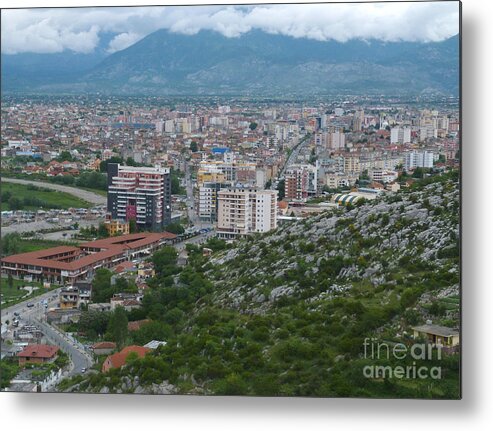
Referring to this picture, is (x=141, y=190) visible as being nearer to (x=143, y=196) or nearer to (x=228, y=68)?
(x=143, y=196)

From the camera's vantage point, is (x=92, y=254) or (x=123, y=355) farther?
(x=92, y=254)

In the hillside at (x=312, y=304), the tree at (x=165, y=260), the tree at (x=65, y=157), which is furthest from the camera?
the tree at (x=65, y=157)

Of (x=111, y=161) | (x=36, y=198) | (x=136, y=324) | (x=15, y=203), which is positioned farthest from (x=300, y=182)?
(x=15, y=203)

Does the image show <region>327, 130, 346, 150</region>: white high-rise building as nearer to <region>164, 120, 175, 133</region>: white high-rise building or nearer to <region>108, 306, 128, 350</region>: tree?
<region>164, 120, 175, 133</region>: white high-rise building

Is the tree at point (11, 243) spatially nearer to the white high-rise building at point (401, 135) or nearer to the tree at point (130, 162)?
the tree at point (130, 162)

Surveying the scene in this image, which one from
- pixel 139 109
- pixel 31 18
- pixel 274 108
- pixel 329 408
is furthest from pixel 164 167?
pixel 329 408

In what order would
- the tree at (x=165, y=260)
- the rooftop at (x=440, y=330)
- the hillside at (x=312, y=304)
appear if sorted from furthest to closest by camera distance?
1. the tree at (x=165, y=260)
2. the hillside at (x=312, y=304)
3. the rooftop at (x=440, y=330)

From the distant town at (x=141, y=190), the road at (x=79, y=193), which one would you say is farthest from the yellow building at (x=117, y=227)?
the road at (x=79, y=193)
